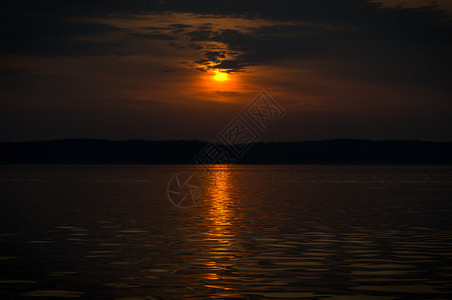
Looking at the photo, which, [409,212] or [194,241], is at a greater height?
[409,212]

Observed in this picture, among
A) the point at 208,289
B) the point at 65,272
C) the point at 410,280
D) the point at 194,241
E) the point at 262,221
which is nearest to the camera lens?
the point at 208,289

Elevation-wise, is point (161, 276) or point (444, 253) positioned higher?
point (444, 253)

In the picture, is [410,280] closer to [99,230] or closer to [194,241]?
[194,241]

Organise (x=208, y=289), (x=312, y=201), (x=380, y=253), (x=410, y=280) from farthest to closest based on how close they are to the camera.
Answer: (x=312, y=201) < (x=380, y=253) < (x=410, y=280) < (x=208, y=289)

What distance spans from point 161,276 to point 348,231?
49.9ft

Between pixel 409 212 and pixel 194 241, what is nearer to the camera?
pixel 194 241

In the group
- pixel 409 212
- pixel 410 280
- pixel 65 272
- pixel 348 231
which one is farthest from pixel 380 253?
pixel 409 212

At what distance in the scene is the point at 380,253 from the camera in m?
25.9

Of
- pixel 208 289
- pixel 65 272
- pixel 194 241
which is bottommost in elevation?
pixel 208 289

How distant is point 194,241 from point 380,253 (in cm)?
838

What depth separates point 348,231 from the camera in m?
33.8

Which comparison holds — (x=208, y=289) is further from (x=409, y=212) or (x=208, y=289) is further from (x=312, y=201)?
(x=312, y=201)

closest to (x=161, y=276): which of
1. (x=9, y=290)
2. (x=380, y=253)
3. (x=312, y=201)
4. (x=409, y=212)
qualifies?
(x=9, y=290)

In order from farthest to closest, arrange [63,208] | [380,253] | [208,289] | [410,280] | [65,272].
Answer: [63,208]
[380,253]
[65,272]
[410,280]
[208,289]
